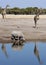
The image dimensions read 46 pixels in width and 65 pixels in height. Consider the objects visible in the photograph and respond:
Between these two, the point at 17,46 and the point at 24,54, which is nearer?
the point at 24,54

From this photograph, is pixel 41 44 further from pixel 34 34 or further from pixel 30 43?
pixel 34 34

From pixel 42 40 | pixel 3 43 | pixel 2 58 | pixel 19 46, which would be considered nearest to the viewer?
pixel 2 58

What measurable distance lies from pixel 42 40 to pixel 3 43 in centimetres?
270

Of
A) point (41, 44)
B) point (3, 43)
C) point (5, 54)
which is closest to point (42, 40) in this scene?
point (41, 44)

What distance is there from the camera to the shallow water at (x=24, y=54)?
13617 mm

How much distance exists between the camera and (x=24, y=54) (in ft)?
50.3

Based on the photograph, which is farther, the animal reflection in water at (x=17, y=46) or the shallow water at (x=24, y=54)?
the animal reflection in water at (x=17, y=46)

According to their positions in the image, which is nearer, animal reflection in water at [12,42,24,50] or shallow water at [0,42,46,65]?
shallow water at [0,42,46,65]

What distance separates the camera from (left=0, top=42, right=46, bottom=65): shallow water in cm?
1362

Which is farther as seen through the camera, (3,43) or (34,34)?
(34,34)

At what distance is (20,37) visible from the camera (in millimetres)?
18094

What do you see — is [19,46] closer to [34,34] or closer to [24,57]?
[24,57]

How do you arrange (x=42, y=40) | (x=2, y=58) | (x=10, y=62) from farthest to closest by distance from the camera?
(x=42, y=40)
(x=2, y=58)
(x=10, y=62)

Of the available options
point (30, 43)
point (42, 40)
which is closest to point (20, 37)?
point (30, 43)
